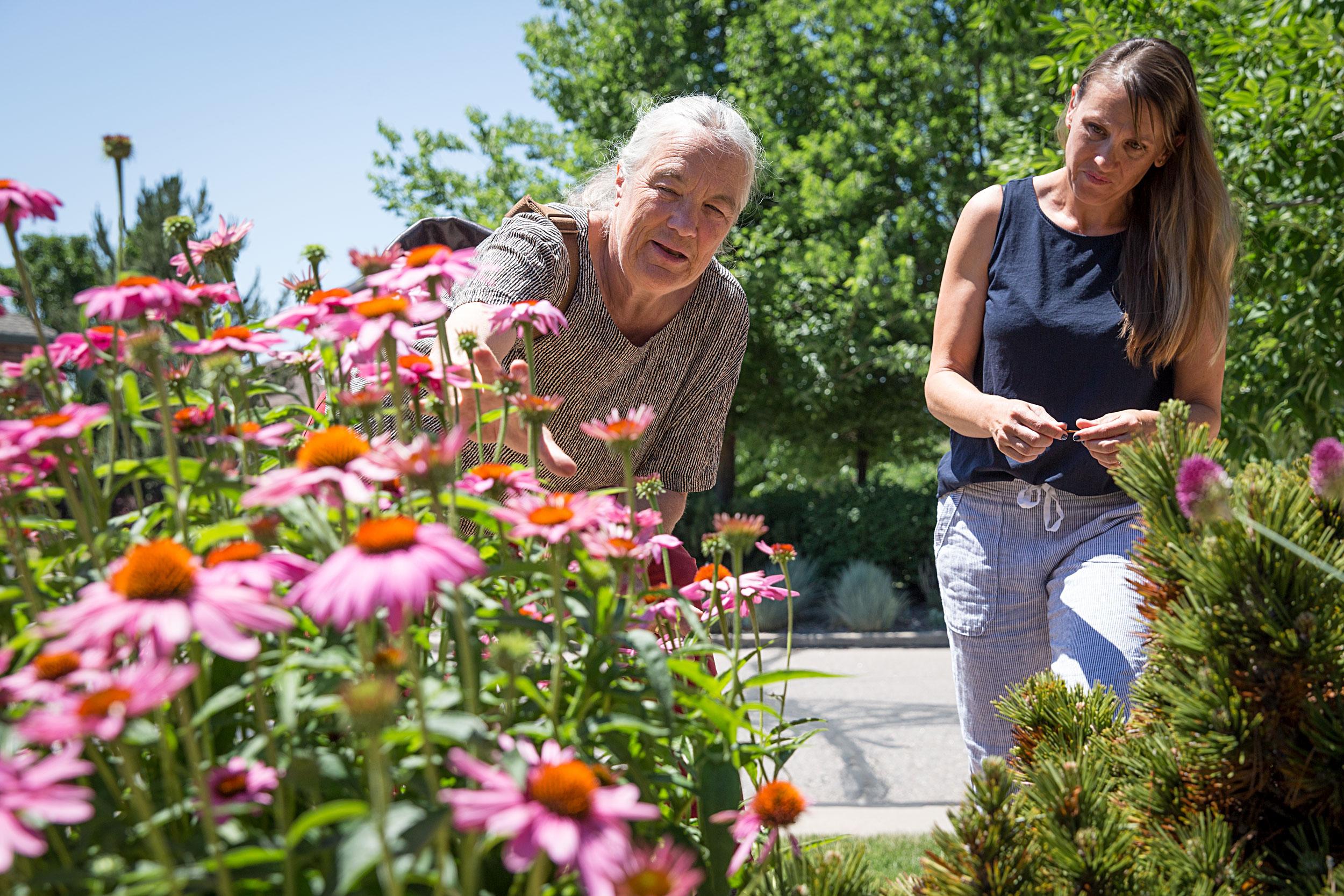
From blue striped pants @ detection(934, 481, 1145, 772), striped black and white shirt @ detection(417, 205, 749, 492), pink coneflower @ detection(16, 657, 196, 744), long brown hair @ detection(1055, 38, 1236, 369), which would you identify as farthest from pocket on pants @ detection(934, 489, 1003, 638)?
pink coneflower @ detection(16, 657, 196, 744)

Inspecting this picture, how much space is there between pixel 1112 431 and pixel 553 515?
48.4 inches

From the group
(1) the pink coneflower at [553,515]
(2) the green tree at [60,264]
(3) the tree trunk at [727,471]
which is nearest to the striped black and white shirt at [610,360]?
(1) the pink coneflower at [553,515]

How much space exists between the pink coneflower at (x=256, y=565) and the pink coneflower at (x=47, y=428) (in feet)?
0.46

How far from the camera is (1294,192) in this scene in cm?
551

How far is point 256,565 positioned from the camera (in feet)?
2.23

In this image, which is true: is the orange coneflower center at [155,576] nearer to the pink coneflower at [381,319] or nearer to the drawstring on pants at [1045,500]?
the pink coneflower at [381,319]

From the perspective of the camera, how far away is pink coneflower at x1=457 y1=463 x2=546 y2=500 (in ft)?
3.28

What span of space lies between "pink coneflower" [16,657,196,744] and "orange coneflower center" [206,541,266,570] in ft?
0.36

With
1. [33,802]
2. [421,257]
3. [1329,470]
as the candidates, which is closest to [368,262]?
[421,257]

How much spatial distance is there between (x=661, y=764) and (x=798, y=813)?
0.61ft

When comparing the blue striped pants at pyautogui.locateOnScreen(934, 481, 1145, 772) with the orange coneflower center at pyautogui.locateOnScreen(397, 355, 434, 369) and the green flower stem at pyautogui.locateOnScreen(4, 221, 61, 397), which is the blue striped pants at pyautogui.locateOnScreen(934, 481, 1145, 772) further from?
the green flower stem at pyautogui.locateOnScreen(4, 221, 61, 397)

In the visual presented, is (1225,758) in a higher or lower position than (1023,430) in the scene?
lower

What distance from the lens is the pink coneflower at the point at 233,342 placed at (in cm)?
95

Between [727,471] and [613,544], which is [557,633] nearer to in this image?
[613,544]
